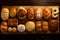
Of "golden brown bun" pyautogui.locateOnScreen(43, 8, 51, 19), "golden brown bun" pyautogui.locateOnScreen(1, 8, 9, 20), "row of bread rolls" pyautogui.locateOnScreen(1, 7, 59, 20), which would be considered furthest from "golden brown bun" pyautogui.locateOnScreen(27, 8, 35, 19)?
"golden brown bun" pyautogui.locateOnScreen(1, 8, 9, 20)

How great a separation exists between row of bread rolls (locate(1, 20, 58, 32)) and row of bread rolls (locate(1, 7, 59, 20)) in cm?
7

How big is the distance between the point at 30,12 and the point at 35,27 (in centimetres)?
17

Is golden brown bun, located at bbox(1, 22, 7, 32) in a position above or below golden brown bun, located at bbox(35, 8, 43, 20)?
below

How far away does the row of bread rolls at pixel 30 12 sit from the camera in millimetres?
1162

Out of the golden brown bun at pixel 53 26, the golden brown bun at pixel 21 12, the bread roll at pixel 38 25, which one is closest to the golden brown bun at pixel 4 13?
the golden brown bun at pixel 21 12

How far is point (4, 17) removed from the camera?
1.16 m

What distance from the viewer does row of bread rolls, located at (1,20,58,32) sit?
1159mm

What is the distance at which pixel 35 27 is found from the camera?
1172mm

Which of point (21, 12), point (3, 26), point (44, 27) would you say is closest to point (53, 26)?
point (44, 27)

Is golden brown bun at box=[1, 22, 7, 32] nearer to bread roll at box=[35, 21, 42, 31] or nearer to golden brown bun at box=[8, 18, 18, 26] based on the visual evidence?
golden brown bun at box=[8, 18, 18, 26]
